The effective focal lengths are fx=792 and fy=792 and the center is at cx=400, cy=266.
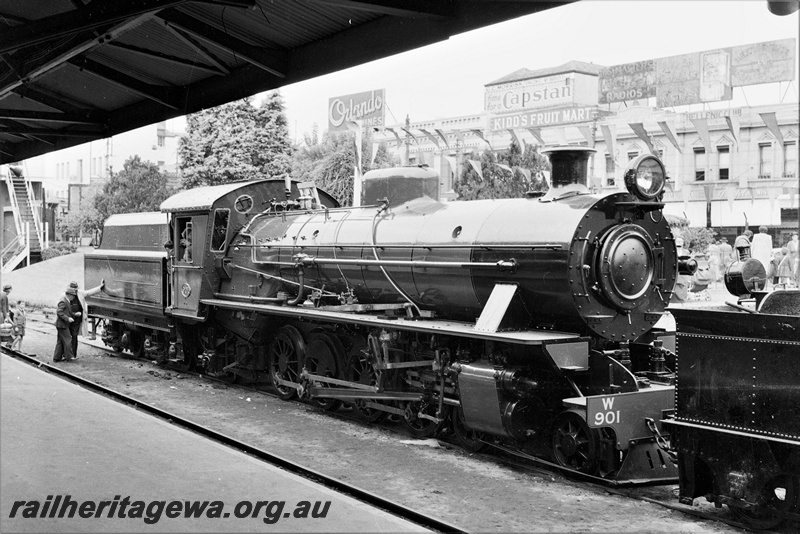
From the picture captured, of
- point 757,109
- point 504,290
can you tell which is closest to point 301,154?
point 757,109

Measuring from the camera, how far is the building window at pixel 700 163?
33156 mm

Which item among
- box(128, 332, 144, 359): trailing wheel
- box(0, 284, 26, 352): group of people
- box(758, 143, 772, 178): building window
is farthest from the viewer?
box(758, 143, 772, 178): building window

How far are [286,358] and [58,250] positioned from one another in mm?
34304

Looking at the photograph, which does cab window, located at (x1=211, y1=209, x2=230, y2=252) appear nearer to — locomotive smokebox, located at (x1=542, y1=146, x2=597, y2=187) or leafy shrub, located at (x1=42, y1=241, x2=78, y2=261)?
locomotive smokebox, located at (x1=542, y1=146, x2=597, y2=187)

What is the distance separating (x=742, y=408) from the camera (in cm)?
595

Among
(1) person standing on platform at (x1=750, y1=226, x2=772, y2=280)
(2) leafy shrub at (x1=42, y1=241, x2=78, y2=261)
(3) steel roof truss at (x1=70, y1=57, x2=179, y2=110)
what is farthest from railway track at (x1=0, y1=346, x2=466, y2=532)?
(2) leafy shrub at (x1=42, y1=241, x2=78, y2=261)

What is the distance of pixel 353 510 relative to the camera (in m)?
6.02

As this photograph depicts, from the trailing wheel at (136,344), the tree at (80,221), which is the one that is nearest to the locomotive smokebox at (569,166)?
the trailing wheel at (136,344)

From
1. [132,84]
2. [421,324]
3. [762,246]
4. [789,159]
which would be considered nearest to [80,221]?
[789,159]

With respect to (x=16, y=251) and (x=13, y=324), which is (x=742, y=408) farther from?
(x=16, y=251)

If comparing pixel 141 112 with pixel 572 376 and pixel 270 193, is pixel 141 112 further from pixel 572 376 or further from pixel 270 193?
pixel 572 376

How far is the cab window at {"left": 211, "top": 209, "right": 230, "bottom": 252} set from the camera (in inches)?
512

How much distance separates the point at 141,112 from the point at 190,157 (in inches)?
1038

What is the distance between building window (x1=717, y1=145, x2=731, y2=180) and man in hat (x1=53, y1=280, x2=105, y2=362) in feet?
87.1
